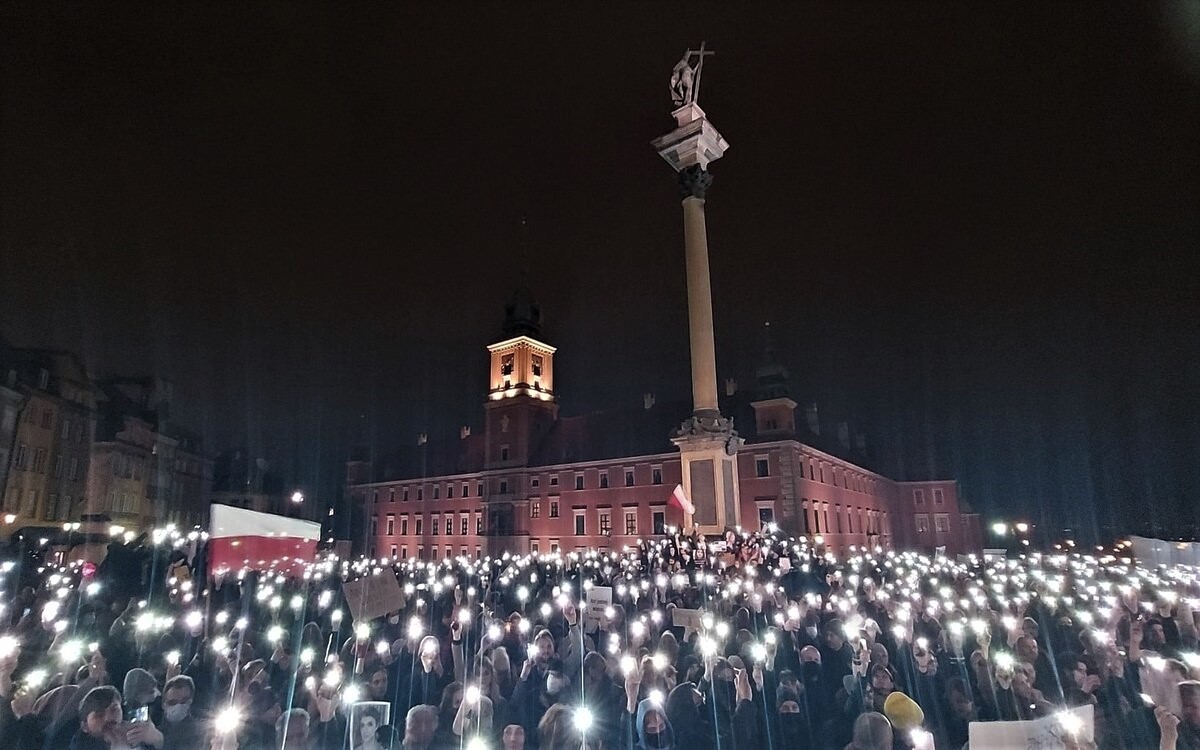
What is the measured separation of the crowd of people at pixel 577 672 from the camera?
5.20 metres

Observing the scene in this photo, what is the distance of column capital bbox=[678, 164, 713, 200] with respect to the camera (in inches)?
970

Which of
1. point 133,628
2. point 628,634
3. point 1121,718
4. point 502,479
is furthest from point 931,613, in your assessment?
point 502,479

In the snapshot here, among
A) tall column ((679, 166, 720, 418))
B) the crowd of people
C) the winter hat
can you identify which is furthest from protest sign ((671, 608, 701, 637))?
tall column ((679, 166, 720, 418))

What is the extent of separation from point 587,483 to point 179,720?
4559 cm

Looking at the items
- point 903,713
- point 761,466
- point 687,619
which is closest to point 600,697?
point 903,713

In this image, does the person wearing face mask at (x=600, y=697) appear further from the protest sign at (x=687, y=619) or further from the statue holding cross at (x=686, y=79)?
the statue holding cross at (x=686, y=79)

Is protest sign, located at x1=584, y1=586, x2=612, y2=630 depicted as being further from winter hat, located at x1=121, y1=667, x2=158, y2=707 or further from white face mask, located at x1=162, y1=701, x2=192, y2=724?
winter hat, located at x1=121, y1=667, x2=158, y2=707

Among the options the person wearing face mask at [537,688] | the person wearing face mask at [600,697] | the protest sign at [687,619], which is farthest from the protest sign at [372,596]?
the protest sign at [687,619]

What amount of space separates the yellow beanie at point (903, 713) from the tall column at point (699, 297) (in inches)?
697

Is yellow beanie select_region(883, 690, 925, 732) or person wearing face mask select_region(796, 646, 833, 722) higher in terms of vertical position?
yellow beanie select_region(883, 690, 925, 732)

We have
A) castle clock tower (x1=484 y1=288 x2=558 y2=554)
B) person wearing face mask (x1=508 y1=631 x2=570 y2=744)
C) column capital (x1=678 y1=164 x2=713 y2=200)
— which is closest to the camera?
person wearing face mask (x1=508 y1=631 x2=570 y2=744)

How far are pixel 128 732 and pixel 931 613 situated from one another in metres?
11.5

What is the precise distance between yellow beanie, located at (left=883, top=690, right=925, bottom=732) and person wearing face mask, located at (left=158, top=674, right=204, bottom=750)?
6.51 meters

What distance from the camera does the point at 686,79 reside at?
1002 inches
